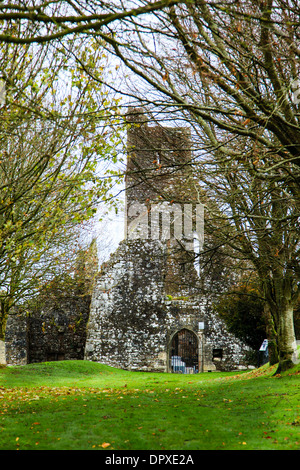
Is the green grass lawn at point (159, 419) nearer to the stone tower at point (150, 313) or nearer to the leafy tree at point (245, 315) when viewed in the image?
the leafy tree at point (245, 315)

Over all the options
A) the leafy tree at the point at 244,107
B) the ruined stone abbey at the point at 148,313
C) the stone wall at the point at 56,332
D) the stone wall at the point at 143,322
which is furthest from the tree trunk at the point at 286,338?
the stone wall at the point at 56,332

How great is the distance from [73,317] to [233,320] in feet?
27.9

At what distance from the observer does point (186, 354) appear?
75.2 feet

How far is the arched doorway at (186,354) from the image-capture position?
2148 cm

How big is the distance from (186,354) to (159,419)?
57.8ft

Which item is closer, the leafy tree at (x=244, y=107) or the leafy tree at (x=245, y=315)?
the leafy tree at (x=244, y=107)

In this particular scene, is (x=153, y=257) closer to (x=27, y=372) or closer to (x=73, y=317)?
(x=73, y=317)

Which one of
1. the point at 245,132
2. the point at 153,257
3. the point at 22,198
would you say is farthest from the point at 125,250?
the point at 245,132

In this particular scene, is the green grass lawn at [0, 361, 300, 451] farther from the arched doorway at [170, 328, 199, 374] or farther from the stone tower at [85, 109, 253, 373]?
the arched doorway at [170, 328, 199, 374]

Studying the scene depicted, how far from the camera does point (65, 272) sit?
584 inches

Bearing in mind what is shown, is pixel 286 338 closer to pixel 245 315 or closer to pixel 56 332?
pixel 245 315

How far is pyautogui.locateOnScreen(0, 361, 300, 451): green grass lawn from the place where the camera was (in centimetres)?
454

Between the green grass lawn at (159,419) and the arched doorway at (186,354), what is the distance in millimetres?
12247

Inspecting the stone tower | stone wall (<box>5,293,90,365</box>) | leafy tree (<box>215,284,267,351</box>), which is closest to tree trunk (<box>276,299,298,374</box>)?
leafy tree (<box>215,284,267,351</box>)
